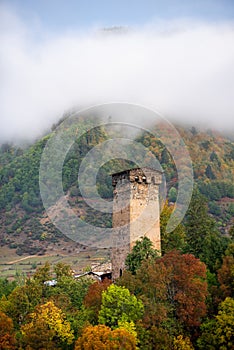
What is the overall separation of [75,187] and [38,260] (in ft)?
87.6

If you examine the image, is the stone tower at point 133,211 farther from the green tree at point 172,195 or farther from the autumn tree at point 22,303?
the green tree at point 172,195

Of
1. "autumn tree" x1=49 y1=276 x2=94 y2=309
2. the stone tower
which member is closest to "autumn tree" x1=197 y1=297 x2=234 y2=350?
the stone tower

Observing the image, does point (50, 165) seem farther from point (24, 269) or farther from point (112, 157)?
point (24, 269)

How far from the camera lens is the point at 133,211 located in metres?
29.3

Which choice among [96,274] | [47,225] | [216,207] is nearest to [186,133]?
[216,207]

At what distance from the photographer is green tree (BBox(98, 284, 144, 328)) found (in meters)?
22.0

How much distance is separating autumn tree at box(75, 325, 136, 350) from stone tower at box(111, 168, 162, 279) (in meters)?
9.25

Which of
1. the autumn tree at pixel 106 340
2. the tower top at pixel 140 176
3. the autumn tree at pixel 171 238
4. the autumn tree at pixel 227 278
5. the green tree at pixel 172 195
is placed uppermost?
the green tree at pixel 172 195

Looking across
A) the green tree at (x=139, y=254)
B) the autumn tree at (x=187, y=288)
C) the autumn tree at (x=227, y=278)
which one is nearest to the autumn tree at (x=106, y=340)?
the autumn tree at (x=187, y=288)

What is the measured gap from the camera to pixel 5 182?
128m

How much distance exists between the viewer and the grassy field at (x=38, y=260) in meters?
82.9

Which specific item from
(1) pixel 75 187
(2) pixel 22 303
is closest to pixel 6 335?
(2) pixel 22 303

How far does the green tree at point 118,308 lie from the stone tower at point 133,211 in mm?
6385

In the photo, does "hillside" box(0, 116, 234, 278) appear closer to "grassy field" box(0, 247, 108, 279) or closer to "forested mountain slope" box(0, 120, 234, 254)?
"forested mountain slope" box(0, 120, 234, 254)
